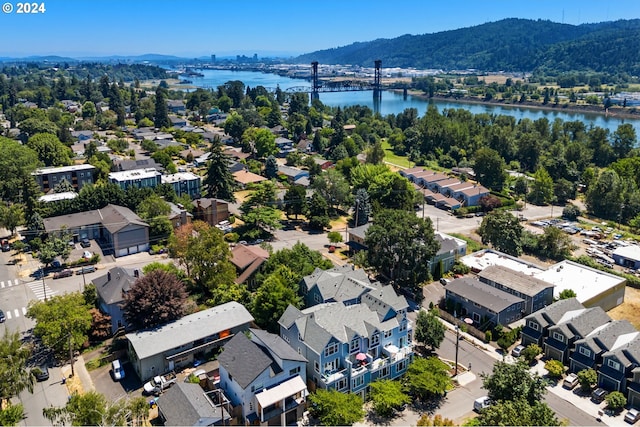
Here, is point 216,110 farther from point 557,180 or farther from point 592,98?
point 592,98

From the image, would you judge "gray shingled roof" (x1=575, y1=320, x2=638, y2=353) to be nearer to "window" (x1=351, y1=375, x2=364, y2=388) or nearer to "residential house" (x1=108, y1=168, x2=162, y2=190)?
"window" (x1=351, y1=375, x2=364, y2=388)

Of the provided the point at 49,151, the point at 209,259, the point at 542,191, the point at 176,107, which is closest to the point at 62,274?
the point at 209,259

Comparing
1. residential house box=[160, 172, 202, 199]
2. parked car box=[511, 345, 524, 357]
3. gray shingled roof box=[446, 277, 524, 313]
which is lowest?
parked car box=[511, 345, 524, 357]

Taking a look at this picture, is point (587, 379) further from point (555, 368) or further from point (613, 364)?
point (555, 368)

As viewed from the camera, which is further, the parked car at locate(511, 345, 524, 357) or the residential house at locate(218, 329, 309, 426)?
the parked car at locate(511, 345, 524, 357)

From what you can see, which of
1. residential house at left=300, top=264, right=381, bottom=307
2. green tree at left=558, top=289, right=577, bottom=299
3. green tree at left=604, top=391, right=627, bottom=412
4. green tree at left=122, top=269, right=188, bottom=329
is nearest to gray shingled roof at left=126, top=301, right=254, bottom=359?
green tree at left=122, top=269, right=188, bottom=329

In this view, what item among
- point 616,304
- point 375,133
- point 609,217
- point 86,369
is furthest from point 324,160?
point 86,369
